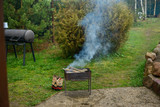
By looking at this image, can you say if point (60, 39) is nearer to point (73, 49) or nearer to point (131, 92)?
point (73, 49)

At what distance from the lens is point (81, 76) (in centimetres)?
564

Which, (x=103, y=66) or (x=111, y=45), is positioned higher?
(x=111, y=45)

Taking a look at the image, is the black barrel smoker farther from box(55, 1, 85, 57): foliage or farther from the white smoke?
the white smoke

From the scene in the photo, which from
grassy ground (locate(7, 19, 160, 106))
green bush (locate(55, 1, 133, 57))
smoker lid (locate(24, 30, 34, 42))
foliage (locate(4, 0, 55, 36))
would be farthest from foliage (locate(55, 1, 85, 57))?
foliage (locate(4, 0, 55, 36))

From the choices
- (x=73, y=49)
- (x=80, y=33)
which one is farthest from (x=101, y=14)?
(x=73, y=49)

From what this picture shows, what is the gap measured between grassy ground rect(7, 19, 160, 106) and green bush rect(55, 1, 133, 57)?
0.83 meters

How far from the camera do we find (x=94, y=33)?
9578 mm

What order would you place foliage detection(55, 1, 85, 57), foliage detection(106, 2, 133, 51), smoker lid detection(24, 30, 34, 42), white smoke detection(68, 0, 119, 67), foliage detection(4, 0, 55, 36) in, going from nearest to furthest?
smoker lid detection(24, 30, 34, 42)
foliage detection(55, 1, 85, 57)
white smoke detection(68, 0, 119, 67)
foliage detection(106, 2, 133, 51)
foliage detection(4, 0, 55, 36)

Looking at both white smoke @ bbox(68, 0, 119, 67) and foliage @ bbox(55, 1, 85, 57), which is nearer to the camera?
foliage @ bbox(55, 1, 85, 57)

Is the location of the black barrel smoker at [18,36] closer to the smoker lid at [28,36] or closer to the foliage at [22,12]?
the smoker lid at [28,36]

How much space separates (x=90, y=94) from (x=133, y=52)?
6426 millimetres

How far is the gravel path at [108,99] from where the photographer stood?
520cm

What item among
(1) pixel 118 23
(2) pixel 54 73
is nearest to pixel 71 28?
(1) pixel 118 23

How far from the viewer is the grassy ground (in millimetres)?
6035
